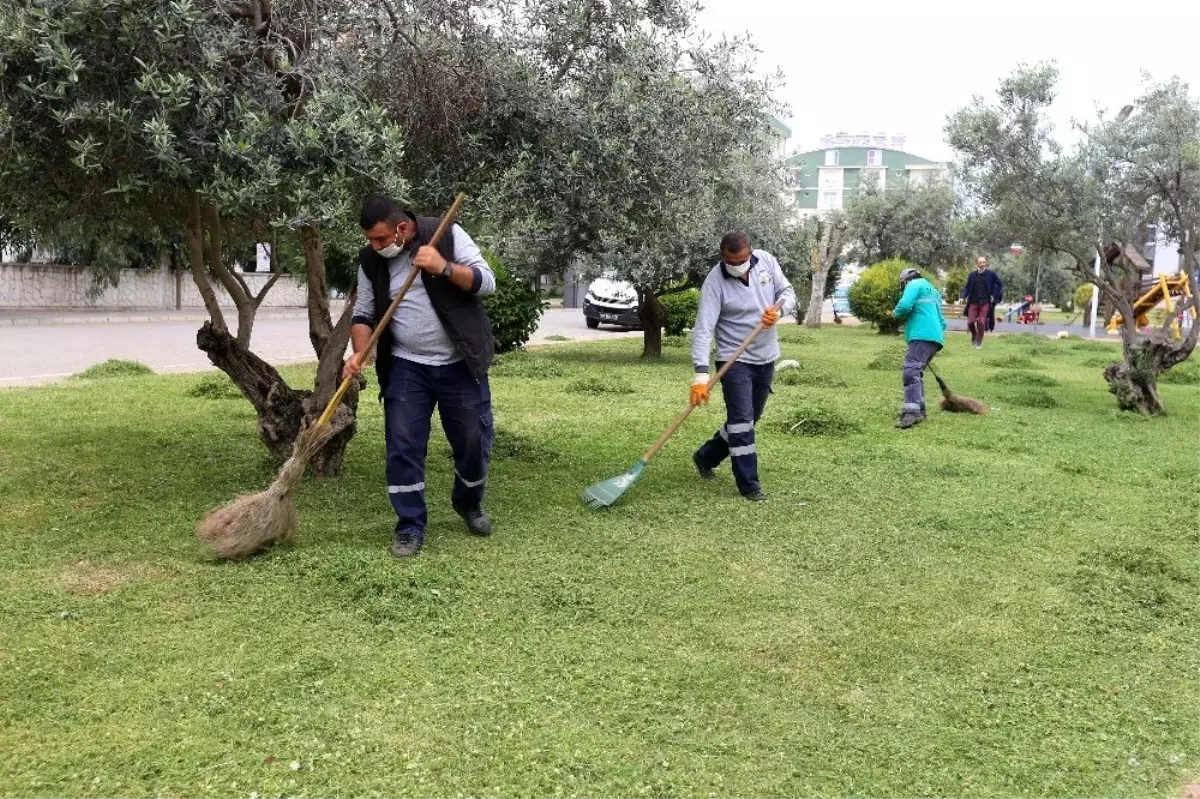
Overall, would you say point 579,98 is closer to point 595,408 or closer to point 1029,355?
point 595,408

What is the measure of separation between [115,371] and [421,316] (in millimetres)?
8917

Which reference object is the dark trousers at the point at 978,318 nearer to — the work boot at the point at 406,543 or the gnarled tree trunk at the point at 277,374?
the gnarled tree trunk at the point at 277,374

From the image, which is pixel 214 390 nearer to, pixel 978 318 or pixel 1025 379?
pixel 1025 379

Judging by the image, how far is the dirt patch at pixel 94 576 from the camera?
14.5 feet

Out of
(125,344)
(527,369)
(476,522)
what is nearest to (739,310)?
(476,522)

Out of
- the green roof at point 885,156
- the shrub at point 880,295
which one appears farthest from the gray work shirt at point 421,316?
the green roof at point 885,156

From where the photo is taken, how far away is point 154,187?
500cm

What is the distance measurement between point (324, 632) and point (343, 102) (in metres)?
2.40

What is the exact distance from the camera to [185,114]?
4.76 m

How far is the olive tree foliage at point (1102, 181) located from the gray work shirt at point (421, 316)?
756 cm

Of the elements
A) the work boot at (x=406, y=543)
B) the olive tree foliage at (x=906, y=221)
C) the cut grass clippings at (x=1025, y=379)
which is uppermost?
the olive tree foliage at (x=906, y=221)

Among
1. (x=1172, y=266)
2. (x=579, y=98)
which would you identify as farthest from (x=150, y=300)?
(x=1172, y=266)

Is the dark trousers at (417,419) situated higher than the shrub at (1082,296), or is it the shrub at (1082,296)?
the shrub at (1082,296)

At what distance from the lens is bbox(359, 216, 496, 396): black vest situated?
4.93m
